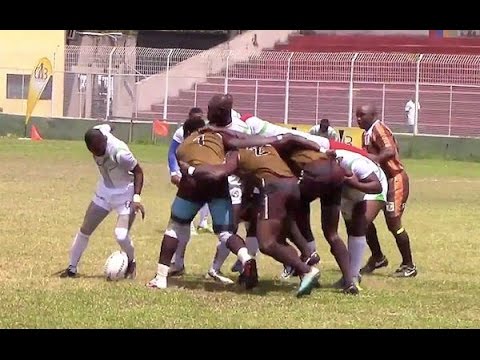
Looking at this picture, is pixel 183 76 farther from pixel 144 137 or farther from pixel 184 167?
pixel 184 167

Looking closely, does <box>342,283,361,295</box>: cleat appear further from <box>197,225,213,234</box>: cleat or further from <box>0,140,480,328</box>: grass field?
<box>197,225,213,234</box>: cleat

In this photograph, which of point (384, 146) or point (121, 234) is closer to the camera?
point (121, 234)

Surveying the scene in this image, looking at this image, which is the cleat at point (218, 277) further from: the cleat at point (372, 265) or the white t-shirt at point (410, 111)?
the white t-shirt at point (410, 111)

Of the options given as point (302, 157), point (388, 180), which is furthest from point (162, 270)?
point (388, 180)

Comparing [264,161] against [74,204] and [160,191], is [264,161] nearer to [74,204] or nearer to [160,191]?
[74,204]

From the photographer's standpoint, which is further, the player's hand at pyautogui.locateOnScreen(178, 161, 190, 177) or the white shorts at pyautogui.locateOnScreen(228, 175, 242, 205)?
the white shorts at pyautogui.locateOnScreen(228, 175, 242, 205)

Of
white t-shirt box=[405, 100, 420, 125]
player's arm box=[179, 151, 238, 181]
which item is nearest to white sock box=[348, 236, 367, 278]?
player's arm box=[179, 151, 238, 181]

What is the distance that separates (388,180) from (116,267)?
339 centimetres

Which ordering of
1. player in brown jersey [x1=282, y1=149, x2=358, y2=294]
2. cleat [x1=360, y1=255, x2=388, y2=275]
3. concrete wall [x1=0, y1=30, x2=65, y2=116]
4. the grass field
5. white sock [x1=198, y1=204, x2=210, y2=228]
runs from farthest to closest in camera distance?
concrete wall [x1=0, y1=30, x2=65, y2=116], white sock [x1=198, y1=204, x2=210, y2=228], cleat [x1=360, y1=255, x2=388, y2=275], player in brown jersey [x1=282, y1=149, x2=358, y2=294], the grass field

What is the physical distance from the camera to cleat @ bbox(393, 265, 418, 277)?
11403 millimetres

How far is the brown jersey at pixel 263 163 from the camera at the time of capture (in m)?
9.74

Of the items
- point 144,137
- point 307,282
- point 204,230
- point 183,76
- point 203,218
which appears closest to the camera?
point 307,282

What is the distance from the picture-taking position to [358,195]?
1030 centimetres

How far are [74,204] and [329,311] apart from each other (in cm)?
950
